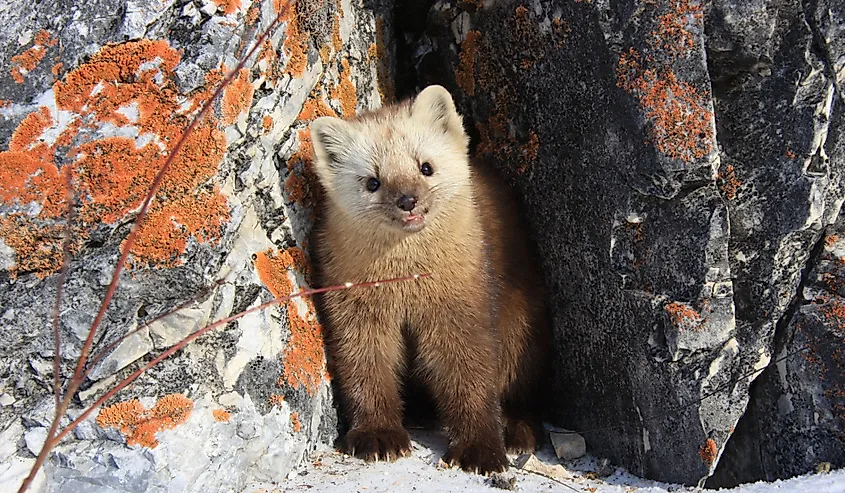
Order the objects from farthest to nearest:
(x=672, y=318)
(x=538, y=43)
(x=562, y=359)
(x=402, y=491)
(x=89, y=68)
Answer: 1. (x=562, y=359)
2. (x=538, y=43)
3. (x=672, y=318)
4. (x=402, y=491)
5. (x=89, y=68)

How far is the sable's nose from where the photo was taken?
3.38m

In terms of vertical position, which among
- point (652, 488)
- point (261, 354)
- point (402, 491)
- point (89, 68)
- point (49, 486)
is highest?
point (89, 68)

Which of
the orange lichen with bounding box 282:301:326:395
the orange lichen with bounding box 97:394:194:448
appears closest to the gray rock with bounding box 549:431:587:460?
the orange lichen with bounding box 282:301:326:395

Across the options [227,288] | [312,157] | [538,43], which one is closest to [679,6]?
[538,43]

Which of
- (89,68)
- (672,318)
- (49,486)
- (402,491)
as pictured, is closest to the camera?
(49,486)

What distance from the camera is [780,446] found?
139 inches

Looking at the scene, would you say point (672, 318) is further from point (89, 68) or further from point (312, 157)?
point (89, 68)

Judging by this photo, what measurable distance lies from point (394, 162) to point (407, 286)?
625 mm

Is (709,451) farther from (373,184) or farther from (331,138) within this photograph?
(331,138)

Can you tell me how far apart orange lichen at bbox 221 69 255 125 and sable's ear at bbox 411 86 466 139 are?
2.98 feet

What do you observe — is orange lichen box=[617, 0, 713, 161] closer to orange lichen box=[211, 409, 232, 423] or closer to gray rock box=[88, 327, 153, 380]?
orange lichen box=[211, 409, 232, 423]

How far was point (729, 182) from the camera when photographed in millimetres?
3342

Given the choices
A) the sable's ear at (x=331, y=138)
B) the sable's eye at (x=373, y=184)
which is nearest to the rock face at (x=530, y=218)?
the sable's ear at (x=331, y=138)

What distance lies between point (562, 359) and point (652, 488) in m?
0.94
